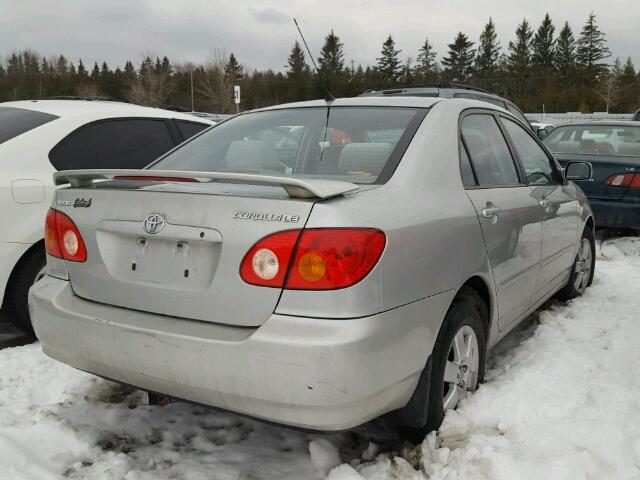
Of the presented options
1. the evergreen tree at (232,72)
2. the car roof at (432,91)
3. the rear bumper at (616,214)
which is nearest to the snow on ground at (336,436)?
the rear bumper at (616,214)

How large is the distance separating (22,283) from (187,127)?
1.95 metres

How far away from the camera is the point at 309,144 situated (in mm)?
2840

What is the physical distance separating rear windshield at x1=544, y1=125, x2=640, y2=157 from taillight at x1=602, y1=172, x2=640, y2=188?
49 centimetres

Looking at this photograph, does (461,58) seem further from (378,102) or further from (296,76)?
(378,102)

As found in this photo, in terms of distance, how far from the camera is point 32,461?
2.34 metres

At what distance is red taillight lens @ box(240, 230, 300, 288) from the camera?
1.97 meters

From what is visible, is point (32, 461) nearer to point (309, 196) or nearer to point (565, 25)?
point (309, 196)

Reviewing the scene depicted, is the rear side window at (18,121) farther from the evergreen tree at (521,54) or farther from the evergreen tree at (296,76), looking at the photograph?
the evergreen tree at (521,54)

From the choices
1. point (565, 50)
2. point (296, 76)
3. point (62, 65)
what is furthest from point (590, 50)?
point (62, 65)

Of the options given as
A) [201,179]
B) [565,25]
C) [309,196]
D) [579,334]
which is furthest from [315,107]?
[565,25]

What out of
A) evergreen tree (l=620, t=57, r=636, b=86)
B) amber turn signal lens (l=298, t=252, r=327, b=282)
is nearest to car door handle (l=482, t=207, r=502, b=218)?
amber turn signal lens (l=298, t=252, r=327, b=282)

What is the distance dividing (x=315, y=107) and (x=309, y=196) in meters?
1.23

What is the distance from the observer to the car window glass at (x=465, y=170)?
8.98 feet

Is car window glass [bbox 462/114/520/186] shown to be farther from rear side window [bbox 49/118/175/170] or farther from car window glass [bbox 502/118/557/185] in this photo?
rear side window [bbox 49/118/175/170]
